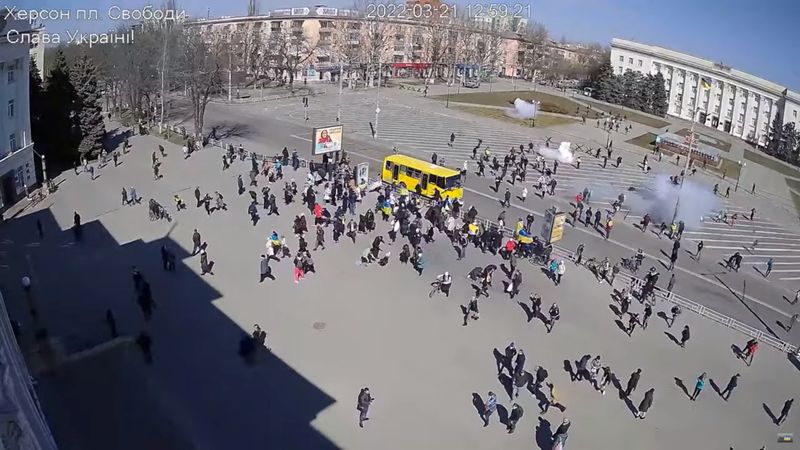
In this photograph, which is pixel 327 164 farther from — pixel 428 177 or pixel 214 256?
pixel 214 256

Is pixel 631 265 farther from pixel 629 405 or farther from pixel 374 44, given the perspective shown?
pixel 374 44

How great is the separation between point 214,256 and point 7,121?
15.2 m

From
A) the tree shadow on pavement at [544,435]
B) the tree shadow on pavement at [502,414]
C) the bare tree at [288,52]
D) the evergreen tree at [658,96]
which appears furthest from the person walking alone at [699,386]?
the evergreen tree at [658,96]

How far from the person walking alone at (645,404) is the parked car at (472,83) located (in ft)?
226

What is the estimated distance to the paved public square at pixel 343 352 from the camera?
50.1 ft

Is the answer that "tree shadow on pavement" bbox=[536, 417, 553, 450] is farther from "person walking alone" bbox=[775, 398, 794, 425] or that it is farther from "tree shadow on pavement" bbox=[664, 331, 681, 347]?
"tree shadow on pavement" bbox=[664, 331, 681, 347]

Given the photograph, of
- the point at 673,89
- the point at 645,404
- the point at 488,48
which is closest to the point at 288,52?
the point at 488,48

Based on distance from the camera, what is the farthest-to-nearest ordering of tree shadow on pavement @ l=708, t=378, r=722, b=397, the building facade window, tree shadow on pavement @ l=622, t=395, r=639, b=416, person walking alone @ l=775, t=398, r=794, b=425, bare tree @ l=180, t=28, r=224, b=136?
bare tree @ l=180, t=28, r=224, b=136 → the building facade window → tree shadow on pavement @ l=708, t=378, r=722, b=397 → tree shadow on pavement @ l=622, t=395, r=639, b=416 → person walking alone @ l=775, t=398, r=794, b=425

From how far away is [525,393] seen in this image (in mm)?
16812

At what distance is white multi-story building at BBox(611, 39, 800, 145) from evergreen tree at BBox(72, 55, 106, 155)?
5506cm

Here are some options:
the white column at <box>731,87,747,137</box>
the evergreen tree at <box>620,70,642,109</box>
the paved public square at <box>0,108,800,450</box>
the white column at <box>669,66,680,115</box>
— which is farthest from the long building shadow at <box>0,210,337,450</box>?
the white column at <box>669,66,680,115</box>

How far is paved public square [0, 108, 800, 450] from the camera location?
50.1 feet

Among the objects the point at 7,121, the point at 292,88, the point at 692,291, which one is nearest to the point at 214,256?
the point at 7,121

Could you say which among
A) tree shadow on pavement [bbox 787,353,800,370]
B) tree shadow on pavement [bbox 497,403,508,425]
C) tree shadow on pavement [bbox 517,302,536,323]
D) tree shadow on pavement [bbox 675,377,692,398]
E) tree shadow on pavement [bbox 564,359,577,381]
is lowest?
tree shadow on pavement [bbox 787,353,800,370]
